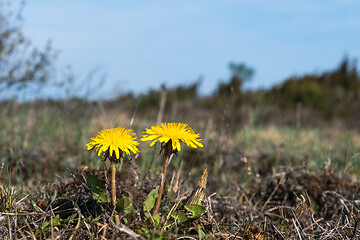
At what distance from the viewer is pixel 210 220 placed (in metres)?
1.76

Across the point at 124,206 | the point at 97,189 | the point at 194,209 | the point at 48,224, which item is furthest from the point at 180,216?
the point at 48,224

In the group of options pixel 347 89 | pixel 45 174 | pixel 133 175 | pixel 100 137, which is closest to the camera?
pixel 100 137

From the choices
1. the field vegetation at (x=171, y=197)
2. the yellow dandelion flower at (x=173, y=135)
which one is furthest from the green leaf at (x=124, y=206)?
the yellow dandelion flower at (x=173, y=135)

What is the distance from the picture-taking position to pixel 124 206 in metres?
1.68

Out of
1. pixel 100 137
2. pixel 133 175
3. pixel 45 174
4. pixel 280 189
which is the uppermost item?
pixel 100 137

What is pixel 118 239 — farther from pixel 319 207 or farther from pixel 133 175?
pixel 319 207

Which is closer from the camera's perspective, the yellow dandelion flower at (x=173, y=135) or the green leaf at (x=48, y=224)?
the yellow dandelion flower at (x=173, y=135)

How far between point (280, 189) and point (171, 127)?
1.70m

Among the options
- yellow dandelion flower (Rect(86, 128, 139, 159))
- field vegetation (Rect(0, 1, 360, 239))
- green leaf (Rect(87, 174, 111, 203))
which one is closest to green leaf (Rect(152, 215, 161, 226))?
field vegetation (Rect(0, 1, 360, 239))

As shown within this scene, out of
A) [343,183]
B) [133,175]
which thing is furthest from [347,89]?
[133,175]

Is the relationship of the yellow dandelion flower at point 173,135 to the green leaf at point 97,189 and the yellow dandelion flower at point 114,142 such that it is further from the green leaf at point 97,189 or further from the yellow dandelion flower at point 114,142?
the green leaf at point 97,189

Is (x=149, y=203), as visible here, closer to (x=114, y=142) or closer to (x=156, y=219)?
(x=156, y=219)

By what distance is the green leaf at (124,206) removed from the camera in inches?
65.3

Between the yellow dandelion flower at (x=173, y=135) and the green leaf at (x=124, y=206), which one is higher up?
the yellow dandelion flower at (x=173, y=135)
